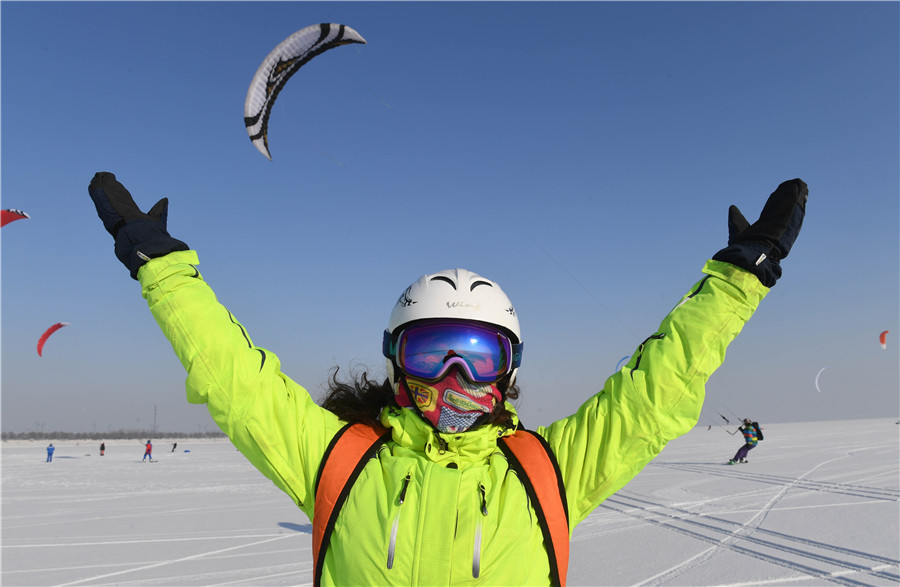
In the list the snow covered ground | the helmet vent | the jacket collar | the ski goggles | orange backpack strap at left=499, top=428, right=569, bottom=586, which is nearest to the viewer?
orange backpack strap at left=499, top=428, right=569, bottom=586

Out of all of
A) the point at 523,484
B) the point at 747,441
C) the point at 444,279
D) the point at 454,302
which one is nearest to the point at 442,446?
the point at 523,484

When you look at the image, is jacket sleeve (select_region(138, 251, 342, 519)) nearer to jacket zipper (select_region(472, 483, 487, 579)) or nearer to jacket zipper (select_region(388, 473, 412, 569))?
jacket zipper (select_region(388, 473, 412, 569))

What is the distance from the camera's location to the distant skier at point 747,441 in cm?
1658

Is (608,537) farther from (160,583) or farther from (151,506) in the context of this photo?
(151,506)

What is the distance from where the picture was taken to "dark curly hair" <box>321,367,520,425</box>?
212cm

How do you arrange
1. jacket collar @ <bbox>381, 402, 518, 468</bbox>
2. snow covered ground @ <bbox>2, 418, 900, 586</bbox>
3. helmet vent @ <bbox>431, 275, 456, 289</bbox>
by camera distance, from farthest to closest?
snow covered ground @ <bbox>2, 418, 900, 586</bbox> → helmet vent @ <bbox>431, 275, 456, 289</bbox> → jacket collar @ <bbox>381, 402, 518, 468</bbox>

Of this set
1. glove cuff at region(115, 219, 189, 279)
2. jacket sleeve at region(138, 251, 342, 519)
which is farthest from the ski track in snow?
glove cuff at region(115, 219, 189, 279)

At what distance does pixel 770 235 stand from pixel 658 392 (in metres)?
0.70

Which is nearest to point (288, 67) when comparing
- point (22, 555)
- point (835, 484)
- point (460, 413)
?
point (460, 413)

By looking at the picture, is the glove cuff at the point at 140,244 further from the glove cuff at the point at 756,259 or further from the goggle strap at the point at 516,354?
the glove cuff at the point at 756,259

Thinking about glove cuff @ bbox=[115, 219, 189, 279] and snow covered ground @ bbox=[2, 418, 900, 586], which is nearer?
glove cuff @ bbox=[115, 219, 189, 279]

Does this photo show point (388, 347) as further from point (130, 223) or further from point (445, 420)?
point (130, 223)

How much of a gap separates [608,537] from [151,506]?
29.1ft

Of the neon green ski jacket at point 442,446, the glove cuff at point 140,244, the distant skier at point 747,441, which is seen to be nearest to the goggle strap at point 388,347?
the neon green ski jacket at point 442,446
